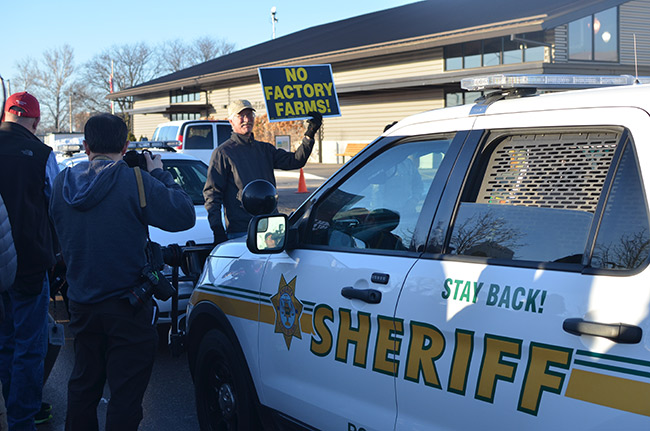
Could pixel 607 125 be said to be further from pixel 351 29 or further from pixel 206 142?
pixel 351 29

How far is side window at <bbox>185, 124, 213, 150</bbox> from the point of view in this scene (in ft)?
62.2

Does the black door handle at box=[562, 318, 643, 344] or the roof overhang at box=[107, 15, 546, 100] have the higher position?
the roof overhang at box=[107, 15, 546, 100]

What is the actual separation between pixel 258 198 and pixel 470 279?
5.11 feet

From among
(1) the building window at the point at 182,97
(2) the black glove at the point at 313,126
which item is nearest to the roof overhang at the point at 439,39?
(1) the building window at the point at 182,97

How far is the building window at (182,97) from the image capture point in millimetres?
43609

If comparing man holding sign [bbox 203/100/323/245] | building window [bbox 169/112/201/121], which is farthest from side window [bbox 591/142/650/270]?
building window [bbox 169/112/201/121]

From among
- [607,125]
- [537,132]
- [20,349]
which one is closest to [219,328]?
[20,349]

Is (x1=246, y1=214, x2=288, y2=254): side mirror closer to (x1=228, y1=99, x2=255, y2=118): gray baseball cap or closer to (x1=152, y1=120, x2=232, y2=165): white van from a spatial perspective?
(x1=228, y1=99, x2=255, y2=118): gray baseball cap

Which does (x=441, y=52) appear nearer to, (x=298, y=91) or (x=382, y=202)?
(x=298, y=91)

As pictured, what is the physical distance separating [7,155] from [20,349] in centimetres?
115

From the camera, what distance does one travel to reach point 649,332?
1.92 m

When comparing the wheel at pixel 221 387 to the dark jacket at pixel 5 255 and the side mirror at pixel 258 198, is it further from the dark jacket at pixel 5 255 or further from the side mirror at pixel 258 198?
the dark jacket at pixel 5 255

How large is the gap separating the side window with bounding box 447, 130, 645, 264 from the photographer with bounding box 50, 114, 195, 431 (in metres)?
1.54

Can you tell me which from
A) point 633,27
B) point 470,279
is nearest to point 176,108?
point 633,27
